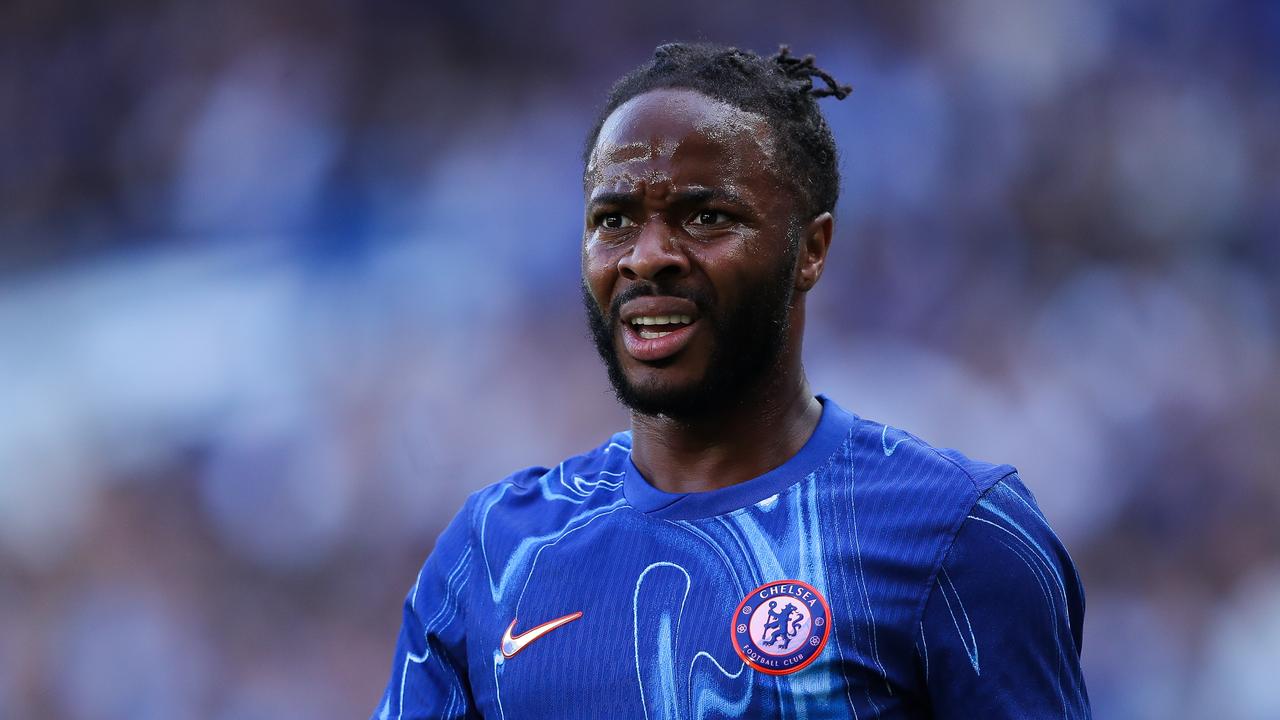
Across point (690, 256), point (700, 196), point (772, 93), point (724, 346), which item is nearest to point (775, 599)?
point (724, 346)

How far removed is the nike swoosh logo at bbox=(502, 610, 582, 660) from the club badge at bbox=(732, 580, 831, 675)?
337 millimetres

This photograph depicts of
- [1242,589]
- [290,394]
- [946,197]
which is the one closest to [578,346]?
[290,394]

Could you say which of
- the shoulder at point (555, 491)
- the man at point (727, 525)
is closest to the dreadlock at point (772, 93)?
the man at point (727, 525)

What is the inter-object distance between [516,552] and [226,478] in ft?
13.1

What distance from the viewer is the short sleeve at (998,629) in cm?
213

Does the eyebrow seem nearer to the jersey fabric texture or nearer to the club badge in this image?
the jersey fabric texture

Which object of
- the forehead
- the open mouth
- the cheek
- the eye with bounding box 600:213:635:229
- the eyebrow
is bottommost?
the open mouth

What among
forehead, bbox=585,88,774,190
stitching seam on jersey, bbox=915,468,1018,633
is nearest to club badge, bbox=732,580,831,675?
stitching seam on jersey, bbox=915,468,1018,633

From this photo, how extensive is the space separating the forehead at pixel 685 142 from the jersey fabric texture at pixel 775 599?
1.67 feet

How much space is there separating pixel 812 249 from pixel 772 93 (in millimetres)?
313

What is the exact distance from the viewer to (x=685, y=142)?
97.4 inches

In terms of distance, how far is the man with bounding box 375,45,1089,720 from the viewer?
2.16m

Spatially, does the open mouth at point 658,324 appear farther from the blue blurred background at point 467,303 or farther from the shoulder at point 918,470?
the blue blurred background at point 467,303

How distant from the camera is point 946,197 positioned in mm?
6316
